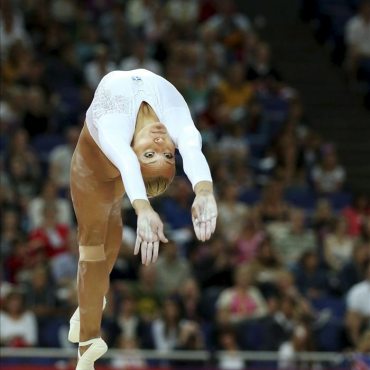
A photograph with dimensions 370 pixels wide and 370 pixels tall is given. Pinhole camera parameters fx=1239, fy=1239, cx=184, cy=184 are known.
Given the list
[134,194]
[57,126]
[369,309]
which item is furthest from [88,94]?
[134,194]

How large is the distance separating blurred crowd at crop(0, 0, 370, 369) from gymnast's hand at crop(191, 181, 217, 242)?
14.0ft

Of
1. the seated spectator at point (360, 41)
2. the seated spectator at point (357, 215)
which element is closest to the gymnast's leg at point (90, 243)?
the seated spectator at point (357, 215)

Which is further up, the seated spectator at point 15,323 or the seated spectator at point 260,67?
the seated spectator at point 260,67

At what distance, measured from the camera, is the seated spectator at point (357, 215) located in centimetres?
1198

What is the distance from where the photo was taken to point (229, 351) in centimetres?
983

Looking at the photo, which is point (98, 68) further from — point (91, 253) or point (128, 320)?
point (91, 253)

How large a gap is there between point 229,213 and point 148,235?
633 centimetres

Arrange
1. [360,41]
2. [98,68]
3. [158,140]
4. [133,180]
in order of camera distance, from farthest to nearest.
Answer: [360,41] → [98,68] → [158,140] → [133,180]

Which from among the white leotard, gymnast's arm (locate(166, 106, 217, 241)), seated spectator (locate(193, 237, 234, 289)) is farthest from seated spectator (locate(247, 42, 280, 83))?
gymnast's arm (locate(166, 106, 217, 241))

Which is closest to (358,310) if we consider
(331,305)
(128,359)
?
(331,305)

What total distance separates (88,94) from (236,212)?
1.89 m

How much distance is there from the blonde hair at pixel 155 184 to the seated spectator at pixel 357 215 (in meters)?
6.37

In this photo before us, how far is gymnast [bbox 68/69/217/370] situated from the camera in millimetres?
5484

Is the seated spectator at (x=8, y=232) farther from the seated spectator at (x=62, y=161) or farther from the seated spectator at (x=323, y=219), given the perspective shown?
the seated spectator at (x=323, y=219)
